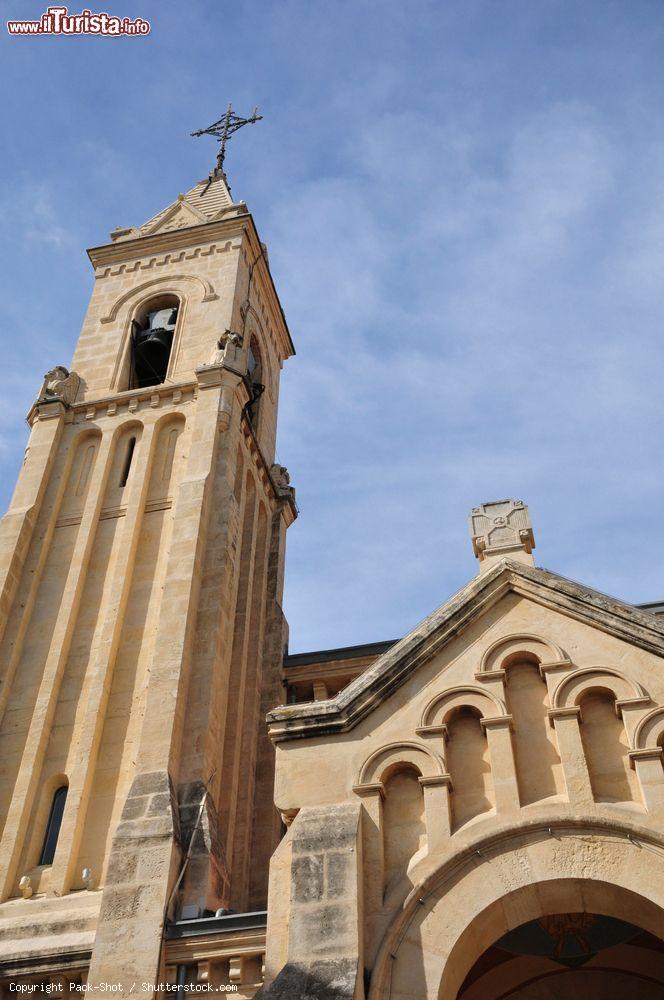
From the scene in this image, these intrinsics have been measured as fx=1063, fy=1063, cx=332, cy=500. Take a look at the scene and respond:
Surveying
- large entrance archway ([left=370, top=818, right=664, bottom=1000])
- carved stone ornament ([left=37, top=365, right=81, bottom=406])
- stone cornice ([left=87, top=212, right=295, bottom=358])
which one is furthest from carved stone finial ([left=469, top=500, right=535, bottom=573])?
stone cornice ([left=87, top=212, right=295, bottom=358])

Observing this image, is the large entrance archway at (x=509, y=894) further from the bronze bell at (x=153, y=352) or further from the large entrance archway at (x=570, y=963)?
the bronze bell at (x=153, y=352)

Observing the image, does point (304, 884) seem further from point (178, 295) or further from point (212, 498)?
point (178, 295)

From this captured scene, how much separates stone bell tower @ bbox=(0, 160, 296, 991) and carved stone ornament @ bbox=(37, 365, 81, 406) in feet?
0.18

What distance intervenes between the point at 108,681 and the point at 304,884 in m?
7.87

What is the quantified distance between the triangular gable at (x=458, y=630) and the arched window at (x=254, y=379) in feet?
47.1

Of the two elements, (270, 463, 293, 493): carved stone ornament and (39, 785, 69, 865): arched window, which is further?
(270, 463, 293, 493): carved stone ornament

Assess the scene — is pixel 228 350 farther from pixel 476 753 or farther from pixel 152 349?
pixel 476 753

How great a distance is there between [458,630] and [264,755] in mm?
8656

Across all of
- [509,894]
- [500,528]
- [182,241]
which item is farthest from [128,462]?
[509,894]

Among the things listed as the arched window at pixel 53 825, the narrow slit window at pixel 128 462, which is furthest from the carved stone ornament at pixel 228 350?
the arched window at pixel 53 825

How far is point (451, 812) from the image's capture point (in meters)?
11.4

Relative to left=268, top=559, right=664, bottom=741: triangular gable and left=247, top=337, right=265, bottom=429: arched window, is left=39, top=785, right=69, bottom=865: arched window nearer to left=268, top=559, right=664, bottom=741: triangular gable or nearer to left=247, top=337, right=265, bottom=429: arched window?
left=268, top=559, right=664, bottom=741: triangular gable

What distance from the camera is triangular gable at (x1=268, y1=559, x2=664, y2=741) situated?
12.2 meters

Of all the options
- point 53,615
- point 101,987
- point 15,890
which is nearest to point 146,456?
point 53,615
